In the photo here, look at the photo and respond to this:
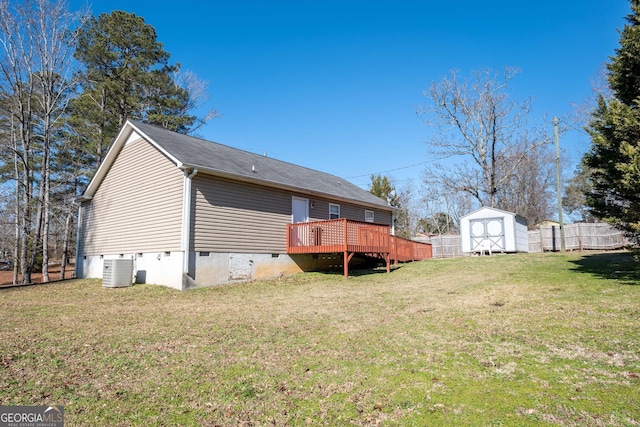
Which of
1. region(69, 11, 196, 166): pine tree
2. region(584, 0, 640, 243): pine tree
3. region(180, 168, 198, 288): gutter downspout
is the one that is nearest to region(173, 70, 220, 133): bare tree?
region(69, 11, 196, 166): pine tree

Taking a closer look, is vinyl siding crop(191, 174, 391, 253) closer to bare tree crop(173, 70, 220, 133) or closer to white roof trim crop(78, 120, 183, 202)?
white roof trim crop(78, 120, 183, 202)

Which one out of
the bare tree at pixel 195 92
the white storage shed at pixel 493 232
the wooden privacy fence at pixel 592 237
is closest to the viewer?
the white storage shed at pixel 493 232

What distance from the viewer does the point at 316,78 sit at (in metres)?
20.4

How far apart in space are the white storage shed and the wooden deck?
9659mm

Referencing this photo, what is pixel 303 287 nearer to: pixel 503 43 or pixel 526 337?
pixel 526 337

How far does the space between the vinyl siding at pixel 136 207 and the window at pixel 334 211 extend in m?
7.30

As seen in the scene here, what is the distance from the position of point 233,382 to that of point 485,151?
2838cm

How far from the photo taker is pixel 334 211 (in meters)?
17.4

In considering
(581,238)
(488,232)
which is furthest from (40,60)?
(581,238)

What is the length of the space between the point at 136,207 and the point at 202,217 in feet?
12.7

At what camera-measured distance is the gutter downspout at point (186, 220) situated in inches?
439

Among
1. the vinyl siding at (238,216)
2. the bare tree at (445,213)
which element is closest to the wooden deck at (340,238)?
the vinyl siding at (238,216)

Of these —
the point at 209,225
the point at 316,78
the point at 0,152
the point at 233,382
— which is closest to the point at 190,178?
the point at 209,225

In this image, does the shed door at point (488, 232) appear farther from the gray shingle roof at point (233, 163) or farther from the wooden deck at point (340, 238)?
the wooden deck at point (340, 238)
